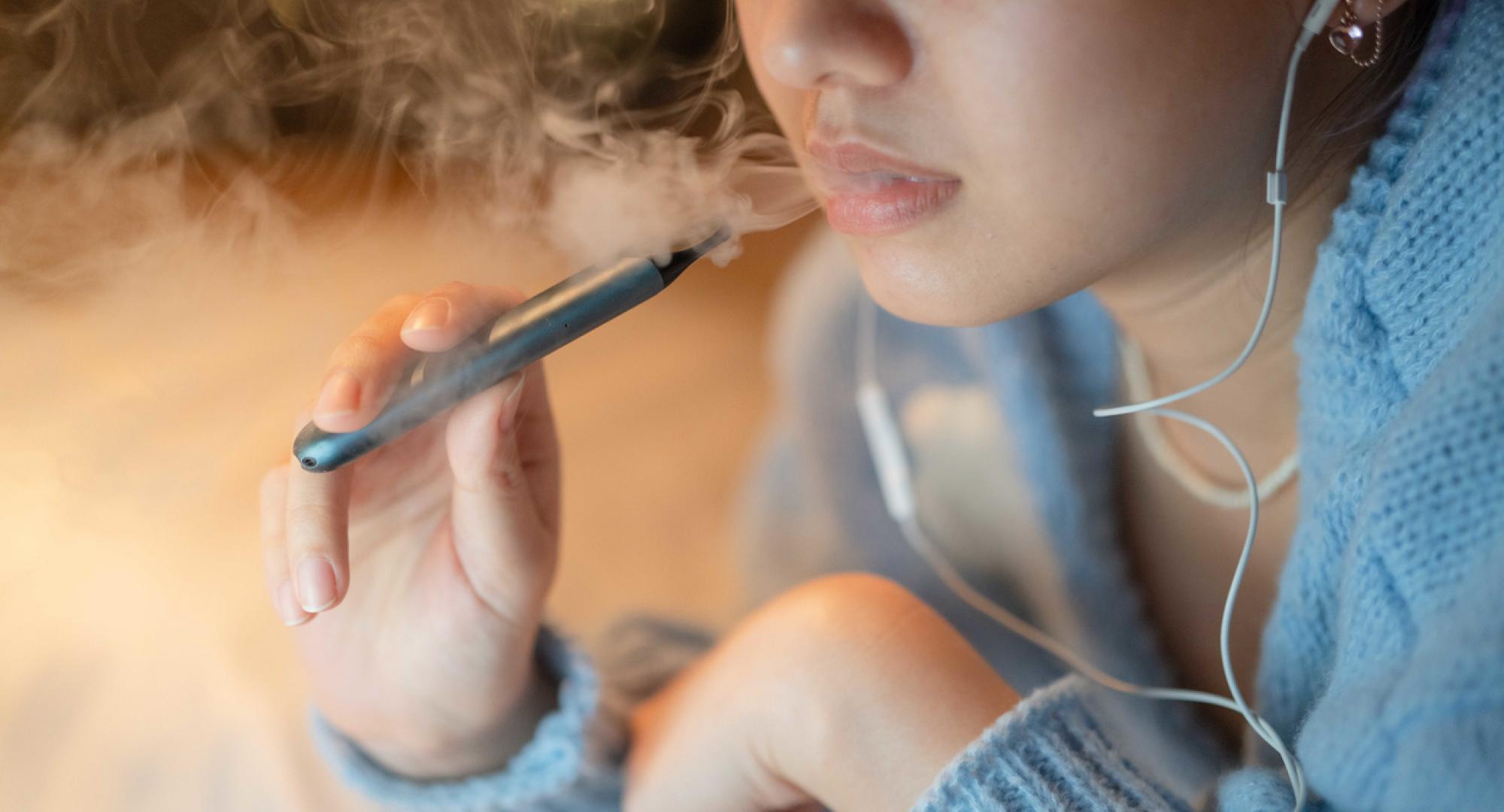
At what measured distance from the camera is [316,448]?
55 cm

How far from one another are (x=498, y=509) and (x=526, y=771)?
0.22m

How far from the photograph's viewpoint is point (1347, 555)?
569 mm

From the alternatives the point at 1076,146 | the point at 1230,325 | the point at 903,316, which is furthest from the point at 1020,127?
the point at 1230,325

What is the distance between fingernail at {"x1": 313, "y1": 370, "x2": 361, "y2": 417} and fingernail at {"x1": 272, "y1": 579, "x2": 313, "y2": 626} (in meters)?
0.13

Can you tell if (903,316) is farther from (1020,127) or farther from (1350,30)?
(1350,30)

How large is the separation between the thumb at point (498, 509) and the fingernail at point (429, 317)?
0.06 m

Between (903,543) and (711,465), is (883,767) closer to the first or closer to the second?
(903,543)

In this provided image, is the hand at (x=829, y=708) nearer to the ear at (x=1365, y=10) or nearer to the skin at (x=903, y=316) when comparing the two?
the skin at (x=903, y=316)

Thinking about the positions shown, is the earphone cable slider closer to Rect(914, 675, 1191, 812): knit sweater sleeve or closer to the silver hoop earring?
the silver hoop earring

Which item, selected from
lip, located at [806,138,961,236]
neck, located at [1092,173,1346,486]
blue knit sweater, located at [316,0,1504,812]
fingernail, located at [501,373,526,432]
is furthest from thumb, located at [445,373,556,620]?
neck, located at [1092,173,1346,486]

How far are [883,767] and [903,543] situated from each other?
57 centimetres

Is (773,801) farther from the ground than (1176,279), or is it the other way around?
(1176,279)

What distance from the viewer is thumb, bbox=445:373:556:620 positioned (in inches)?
23.6

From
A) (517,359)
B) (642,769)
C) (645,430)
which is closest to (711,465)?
(645,430)
